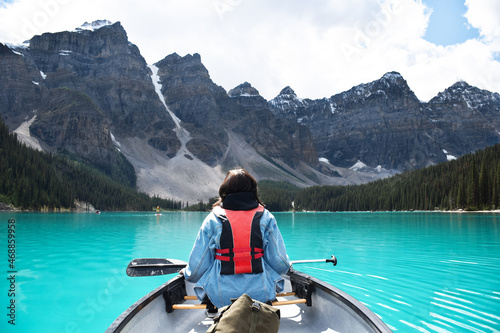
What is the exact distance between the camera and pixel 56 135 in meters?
197

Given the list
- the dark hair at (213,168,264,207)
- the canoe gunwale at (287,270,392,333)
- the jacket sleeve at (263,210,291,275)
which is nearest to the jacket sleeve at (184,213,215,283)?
the dark hair at (213,168,264,207)

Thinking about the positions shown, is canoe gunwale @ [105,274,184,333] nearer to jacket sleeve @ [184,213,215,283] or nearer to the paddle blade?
jacket sleeve @ [184,213,215,283]

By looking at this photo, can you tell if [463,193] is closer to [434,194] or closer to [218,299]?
[434,194]

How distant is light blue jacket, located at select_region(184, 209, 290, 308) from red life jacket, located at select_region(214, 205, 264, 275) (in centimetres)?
10

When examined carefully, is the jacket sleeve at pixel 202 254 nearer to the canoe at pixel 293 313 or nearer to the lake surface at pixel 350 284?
the canoe at pixel 293 313

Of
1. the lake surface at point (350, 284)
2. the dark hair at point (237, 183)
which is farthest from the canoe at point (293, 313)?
the lake surface at point (350, 284)

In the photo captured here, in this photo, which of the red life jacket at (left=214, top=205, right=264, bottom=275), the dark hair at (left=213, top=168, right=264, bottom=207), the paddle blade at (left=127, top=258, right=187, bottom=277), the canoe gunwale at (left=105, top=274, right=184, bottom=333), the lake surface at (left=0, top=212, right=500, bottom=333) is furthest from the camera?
the lake surface at (left=0, top=212, right=500, bottom=333)

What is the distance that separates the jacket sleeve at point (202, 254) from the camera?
5.20 metres

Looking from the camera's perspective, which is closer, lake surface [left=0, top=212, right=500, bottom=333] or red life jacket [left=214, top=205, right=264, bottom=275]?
red life jacket [left=214, top=205, right=264, bottom=275]

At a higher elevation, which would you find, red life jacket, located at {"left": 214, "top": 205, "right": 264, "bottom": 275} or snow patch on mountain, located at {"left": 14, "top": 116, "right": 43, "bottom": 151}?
snow patch on mountain, located at {"left": 14, "top": 116, "right": 43, "bottom": 151}

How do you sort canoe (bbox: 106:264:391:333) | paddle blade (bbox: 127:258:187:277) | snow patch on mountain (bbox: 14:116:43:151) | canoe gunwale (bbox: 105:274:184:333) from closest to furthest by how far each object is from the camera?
1. canoe gunwale (bbox: 105:274:184:333)
2. canoe (bbox: 106:264:391:333)
3. paddle blade (bbox: 127:258:187:277)
4. snow patch on mountain (bbox: 14:116:43:151)

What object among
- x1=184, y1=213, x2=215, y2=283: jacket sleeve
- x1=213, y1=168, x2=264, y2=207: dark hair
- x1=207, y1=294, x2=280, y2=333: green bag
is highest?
x1=213, y1=168, x2=264, y2=207: dark hair

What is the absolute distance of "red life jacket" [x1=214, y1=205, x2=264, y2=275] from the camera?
5113 millimetres

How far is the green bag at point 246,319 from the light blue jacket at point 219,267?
1102 millimetres
